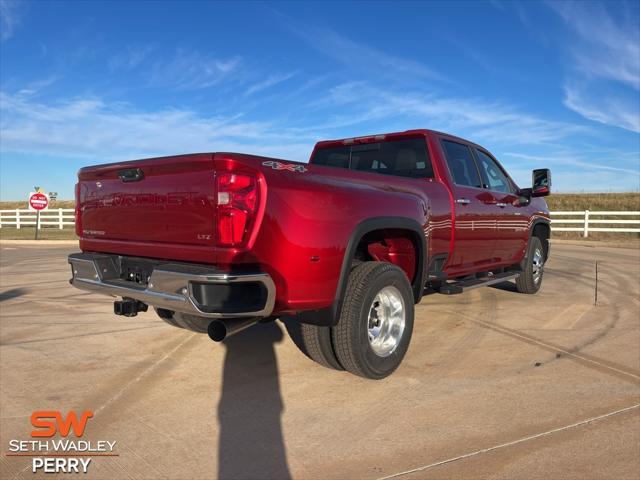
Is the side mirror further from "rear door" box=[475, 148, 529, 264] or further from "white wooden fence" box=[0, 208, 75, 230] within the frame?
"white wooden fence" box=[0, 208, 75, 230]

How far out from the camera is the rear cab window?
5094mm

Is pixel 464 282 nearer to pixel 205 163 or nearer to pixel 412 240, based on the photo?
pixel 412 240

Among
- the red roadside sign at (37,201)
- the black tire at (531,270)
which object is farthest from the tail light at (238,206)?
the red roadside sign at (37,201)

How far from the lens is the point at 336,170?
347 centimetres

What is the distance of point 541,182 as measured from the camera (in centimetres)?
645

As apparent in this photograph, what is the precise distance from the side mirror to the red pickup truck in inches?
63.0

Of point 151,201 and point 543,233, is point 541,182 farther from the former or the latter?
point 151,201

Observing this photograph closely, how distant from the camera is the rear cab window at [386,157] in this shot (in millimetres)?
5094

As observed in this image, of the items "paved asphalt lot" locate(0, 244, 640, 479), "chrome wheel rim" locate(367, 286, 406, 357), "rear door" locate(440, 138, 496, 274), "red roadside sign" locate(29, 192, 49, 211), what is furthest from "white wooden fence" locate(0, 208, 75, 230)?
"chrome wheel rim" locate(367, 286, 406, 357)

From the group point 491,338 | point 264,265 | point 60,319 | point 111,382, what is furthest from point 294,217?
point 60,319

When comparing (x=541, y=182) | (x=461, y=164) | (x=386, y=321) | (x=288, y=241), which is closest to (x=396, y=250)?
(x=386, y=321)

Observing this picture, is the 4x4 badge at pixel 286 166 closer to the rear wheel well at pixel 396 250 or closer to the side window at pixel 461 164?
the rear wheel well at pixel 396 250

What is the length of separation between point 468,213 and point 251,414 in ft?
10.3

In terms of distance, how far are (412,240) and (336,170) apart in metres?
1.23
